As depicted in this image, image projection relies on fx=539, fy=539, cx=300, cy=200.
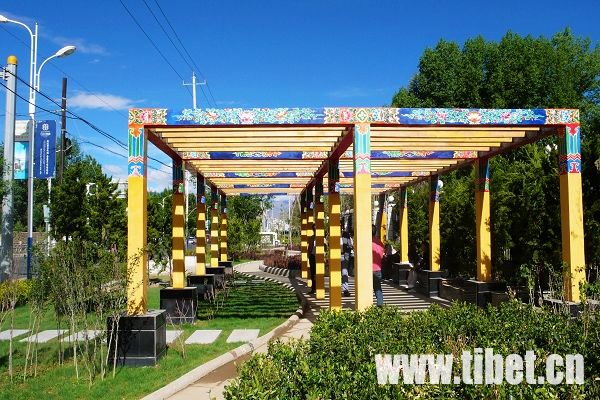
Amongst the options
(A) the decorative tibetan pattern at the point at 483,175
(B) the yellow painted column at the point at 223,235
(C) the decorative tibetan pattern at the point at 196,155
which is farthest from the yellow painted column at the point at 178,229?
(B) the yellow painted column at the point at 223,235

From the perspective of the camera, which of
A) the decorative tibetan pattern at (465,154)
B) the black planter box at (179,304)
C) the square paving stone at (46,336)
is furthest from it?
the decorative tibetan pattern at (465,154)

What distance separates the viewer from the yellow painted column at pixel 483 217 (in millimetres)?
11086

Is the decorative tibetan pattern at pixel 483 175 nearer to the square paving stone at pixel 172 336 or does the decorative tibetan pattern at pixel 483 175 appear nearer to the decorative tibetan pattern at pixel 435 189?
the decorative tibetan pattern at pixel 435 189

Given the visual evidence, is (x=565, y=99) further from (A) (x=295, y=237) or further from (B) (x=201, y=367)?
(A) (x=295, y=237)

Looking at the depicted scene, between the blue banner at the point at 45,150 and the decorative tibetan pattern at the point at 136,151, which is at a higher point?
the blue banner at the point at 45,150

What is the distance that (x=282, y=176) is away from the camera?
14.5 meters

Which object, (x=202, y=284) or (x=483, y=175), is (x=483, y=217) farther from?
(x=202, y=284)

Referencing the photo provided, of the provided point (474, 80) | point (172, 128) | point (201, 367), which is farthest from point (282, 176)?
point (474, 80)

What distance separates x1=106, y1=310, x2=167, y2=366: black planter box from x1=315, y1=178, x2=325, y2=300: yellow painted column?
6566 mm

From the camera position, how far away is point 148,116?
25.9ft

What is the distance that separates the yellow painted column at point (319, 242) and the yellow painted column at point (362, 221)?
4981 mm

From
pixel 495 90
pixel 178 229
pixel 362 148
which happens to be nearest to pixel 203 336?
pixel 178 229

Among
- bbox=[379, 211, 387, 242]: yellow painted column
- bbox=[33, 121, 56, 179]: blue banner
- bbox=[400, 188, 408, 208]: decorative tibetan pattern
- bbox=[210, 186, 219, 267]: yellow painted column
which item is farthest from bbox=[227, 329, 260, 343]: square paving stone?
bbox=[379, 211, 387, 242]: yellow painted column

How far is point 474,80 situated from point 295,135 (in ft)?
63.9
